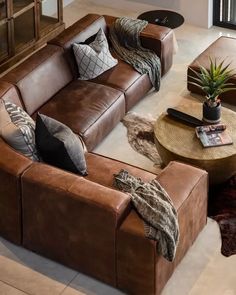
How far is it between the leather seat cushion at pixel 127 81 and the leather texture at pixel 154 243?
59.1 inches

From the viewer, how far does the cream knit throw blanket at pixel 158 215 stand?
3838mm

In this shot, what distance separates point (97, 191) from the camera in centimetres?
399

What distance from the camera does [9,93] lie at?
5.08 metres

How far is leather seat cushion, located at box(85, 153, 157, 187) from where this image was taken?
4.52 meters

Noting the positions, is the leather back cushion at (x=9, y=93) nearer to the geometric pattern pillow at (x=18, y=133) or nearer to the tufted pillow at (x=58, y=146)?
the geometric pattern pillow at (x=18, y=133)

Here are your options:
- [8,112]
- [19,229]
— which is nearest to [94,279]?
[19,229]

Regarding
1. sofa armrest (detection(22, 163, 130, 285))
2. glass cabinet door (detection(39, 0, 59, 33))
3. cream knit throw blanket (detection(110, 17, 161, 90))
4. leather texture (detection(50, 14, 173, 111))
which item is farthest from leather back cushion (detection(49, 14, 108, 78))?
sofa armrest (detection(22, 163, 130, 285))

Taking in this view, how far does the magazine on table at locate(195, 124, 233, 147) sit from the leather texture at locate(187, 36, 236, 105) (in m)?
1.01

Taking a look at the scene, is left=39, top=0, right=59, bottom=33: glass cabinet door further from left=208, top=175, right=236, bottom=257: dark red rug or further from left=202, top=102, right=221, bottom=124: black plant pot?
left=208, top=175, right=236, bottom=257: dark red rug

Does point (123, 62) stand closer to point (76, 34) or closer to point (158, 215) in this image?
point (76, 34)

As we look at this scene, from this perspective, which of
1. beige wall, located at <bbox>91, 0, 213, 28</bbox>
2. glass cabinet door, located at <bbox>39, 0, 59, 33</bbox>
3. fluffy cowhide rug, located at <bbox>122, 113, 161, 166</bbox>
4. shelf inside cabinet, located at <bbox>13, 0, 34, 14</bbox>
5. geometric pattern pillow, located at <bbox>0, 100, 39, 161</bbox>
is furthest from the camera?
beige wall, located at <bbox>91, 0, 213, 28</bbox>

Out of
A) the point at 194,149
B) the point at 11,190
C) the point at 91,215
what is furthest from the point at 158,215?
the point at 194,149

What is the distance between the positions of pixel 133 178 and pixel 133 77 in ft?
5.46

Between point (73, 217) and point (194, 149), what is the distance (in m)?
1.20
